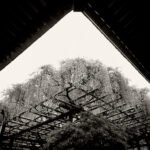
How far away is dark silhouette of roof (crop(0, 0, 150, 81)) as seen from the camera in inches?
60.9

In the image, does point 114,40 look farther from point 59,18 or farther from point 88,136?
point 88,136

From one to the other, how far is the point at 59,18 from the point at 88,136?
3.66m

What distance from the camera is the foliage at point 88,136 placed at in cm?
459

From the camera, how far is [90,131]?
4691 mm

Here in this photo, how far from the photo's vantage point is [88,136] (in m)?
4.61

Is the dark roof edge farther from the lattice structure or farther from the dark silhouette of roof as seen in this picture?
A: the lattice structure

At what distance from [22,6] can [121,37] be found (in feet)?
3.41

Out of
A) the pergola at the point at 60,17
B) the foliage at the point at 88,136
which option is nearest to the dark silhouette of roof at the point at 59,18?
the pergola at the point at 60,17

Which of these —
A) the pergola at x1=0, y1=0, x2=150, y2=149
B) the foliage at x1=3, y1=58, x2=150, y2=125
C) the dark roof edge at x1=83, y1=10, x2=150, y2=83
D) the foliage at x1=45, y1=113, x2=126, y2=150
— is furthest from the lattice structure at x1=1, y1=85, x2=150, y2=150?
the pergola at x1=0, y1=0, x2=150, y2=149

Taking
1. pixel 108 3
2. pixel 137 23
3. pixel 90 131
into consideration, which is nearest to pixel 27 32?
pixel 108 3

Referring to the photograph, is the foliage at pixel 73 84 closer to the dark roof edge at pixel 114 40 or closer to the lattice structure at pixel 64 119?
the lattice structure at pixel 64 119

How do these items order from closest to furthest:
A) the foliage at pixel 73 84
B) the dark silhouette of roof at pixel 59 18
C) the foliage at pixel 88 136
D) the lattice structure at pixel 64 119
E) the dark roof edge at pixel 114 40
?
1. the dark silhouette of roof at pixel 59 18
2. the dark roof edge at pixel 114 40
3. the foliage at pixel 88 136
4. the lattice structure at pixel 64 119
5. the foliage at pixel 73 84

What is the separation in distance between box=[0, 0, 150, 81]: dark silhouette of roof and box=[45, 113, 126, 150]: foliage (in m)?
3.13

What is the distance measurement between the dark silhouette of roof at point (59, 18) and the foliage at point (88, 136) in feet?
10.3
